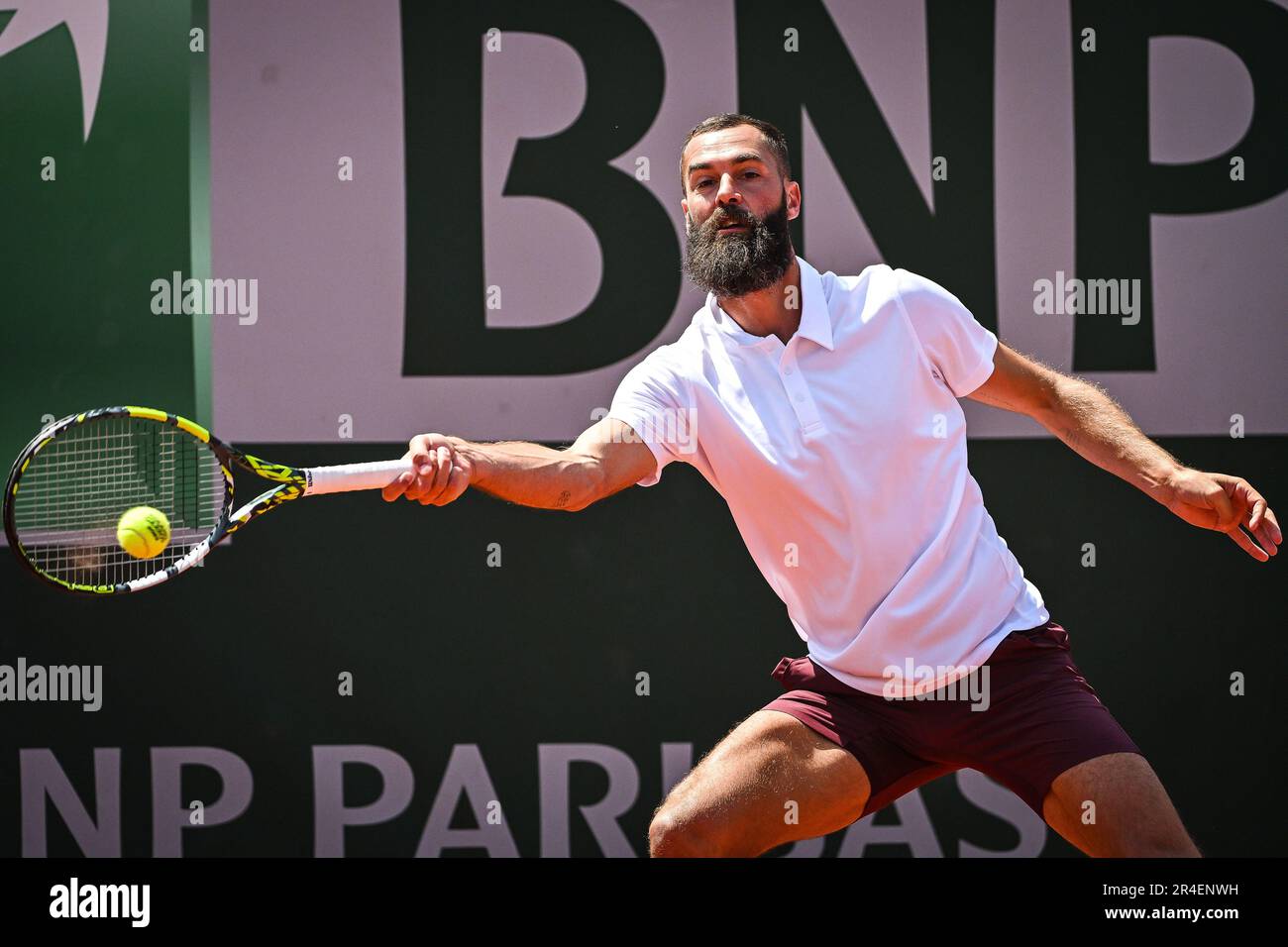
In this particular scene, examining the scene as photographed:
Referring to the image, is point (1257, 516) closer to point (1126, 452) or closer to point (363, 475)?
point (1126, 452)

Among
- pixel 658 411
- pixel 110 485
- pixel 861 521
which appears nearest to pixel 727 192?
pixel 658 411

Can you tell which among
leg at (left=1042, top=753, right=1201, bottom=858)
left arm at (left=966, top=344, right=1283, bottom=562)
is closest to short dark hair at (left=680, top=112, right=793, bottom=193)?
left arm at (left=966, top=344, right=1283, bottom=562)

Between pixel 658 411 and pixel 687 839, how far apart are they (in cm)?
97

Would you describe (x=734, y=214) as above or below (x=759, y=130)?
below

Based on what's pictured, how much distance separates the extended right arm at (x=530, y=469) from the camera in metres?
2.89

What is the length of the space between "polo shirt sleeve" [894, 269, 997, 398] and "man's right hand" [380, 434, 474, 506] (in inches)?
45.4

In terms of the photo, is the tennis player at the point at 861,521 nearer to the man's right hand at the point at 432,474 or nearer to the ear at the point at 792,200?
the man's right hand at the point at 432,474

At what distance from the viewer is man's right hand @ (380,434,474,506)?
9.42ft

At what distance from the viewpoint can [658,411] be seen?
330cm

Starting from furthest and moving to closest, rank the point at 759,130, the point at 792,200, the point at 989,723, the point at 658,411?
the point at 792,200, the point at 759,130, the point at 658,411, the point at 989,723

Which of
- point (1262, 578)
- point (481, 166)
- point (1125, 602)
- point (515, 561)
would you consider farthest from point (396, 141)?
point (1262, 578)

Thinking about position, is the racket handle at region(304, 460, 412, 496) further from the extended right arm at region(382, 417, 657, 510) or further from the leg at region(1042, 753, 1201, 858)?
the leg at region(1042, 753, 1201, 858)

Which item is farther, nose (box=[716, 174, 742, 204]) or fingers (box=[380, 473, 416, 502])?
nose (box=[716, 174, 742, 204])

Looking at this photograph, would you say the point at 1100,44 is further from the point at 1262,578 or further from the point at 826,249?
the point at 1262,578
